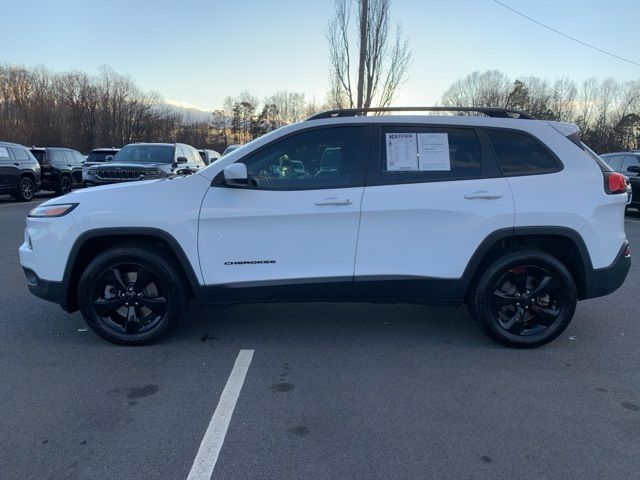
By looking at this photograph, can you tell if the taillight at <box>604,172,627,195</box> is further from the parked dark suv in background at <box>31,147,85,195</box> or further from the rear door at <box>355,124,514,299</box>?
the parked dark suv in background at <box>31,147,85,195</box>

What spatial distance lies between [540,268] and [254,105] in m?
89.0

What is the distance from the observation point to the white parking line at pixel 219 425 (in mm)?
2430

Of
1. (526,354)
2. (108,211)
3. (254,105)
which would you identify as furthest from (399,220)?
(254,105)

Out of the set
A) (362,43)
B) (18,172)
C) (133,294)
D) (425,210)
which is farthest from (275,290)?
(362,43)

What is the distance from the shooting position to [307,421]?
Result: 113 inches

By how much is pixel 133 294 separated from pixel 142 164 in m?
8.35

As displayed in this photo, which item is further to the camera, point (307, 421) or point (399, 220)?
point (399, 220)

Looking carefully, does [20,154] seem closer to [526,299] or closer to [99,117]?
[526,299]

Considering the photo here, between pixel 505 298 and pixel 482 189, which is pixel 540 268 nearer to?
pixel 505 298

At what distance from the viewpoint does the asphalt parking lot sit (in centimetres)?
249

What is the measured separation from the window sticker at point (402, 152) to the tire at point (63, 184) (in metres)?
16.8

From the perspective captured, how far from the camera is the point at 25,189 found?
1543 cm

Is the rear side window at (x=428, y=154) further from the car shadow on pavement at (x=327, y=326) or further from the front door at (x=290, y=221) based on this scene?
the car shadow on pavement at (x=327, y=326)

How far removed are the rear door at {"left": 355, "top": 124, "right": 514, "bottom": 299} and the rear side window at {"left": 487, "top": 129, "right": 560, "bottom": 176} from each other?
9 cm
